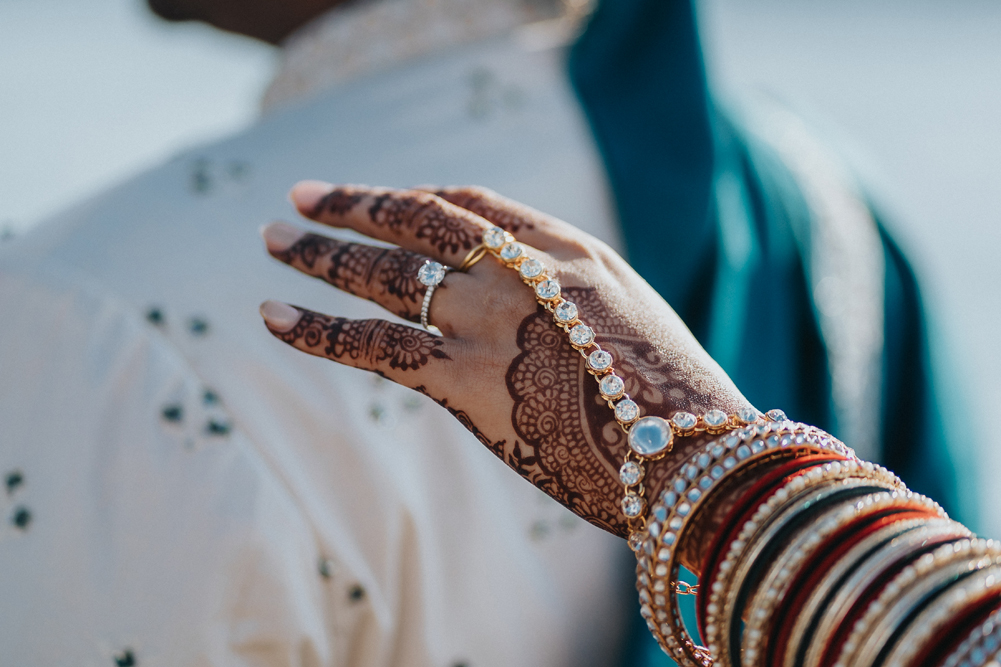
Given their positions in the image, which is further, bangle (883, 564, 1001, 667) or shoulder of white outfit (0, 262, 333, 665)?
shoulder of white outfit (0, 262, 333, 665)

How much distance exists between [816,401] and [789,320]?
11cm

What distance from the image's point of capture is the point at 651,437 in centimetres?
47

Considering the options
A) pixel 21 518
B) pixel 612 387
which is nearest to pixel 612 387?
pixel 612 387

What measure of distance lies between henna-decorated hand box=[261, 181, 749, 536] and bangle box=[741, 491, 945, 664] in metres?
0.08

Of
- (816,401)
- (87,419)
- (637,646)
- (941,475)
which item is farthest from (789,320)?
(87,419)

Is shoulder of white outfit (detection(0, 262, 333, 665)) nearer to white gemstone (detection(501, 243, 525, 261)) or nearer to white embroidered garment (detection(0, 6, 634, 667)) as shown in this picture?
white embroidered garment (detection(0, 6, 634, 667))

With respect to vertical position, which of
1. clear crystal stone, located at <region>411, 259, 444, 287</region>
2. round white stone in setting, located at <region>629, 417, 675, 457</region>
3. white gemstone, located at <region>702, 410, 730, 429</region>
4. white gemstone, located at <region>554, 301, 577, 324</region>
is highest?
clear crystal stone, located at <region>411, 259, 444, 287</region>

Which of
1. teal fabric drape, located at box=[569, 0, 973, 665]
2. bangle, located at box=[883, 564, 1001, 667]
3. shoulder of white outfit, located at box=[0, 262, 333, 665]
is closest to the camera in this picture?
bangle, located at box=[883, 564, 1001, 667]

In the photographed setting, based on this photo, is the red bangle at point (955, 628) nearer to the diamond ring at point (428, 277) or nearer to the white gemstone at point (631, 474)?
the white gemstone at point (631, 474)

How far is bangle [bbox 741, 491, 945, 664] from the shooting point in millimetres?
419

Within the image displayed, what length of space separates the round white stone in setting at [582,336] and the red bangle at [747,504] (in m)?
0.14

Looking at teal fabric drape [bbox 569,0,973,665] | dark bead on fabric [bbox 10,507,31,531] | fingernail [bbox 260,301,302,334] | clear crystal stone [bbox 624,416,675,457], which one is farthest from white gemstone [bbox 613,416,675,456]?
dark bead on fabric [bbox 10,507,31,531]

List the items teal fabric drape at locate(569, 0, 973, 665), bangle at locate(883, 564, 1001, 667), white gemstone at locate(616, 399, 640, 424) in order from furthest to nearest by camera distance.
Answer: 1. teal fabric drape at locate(569, 0, 973, 665)
2. white gemstone at locate(616, 399, 640, 424)
3. bangle at locate(883, 564, 1001, 667)

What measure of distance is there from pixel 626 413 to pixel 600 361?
4 cm
